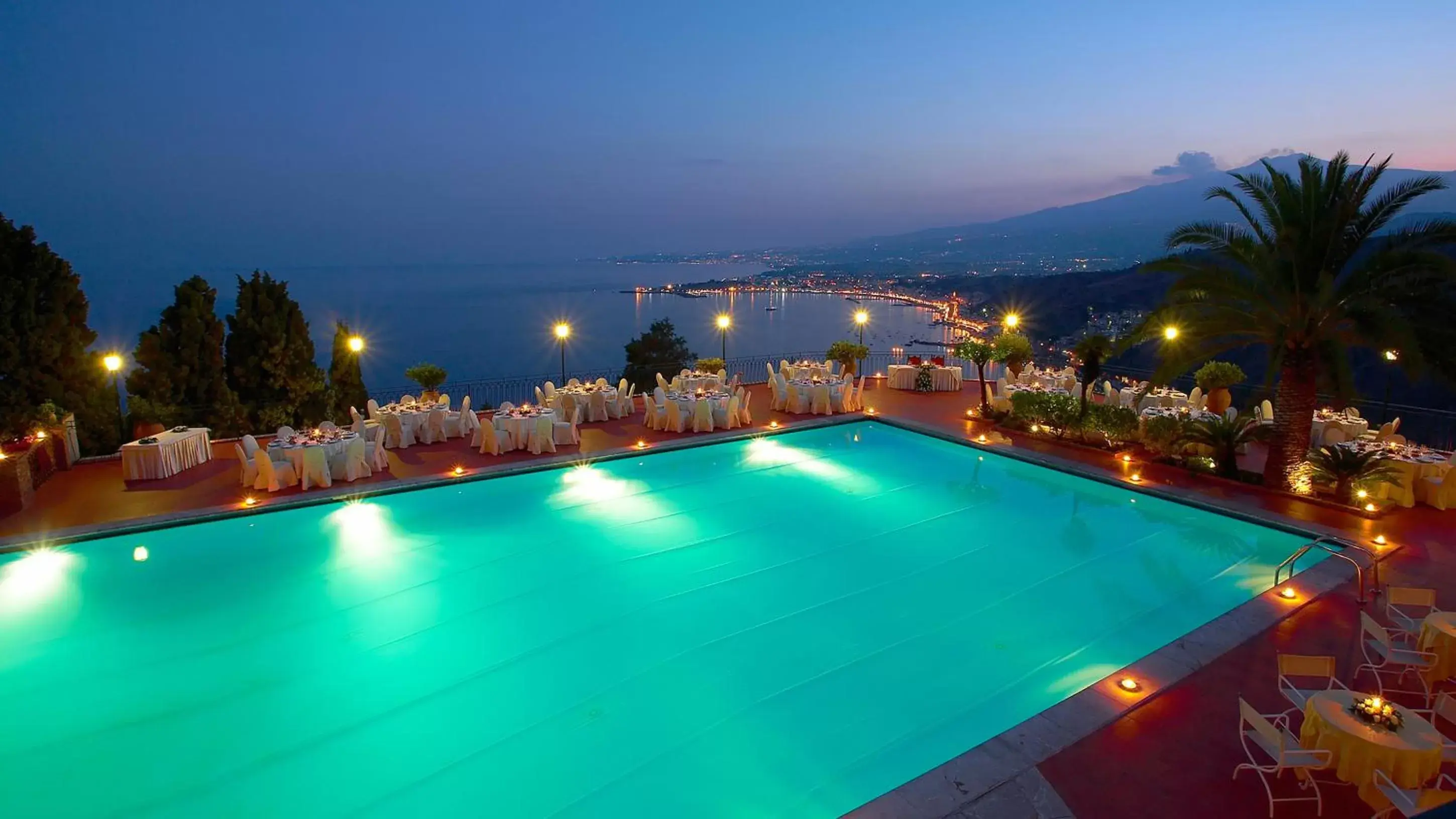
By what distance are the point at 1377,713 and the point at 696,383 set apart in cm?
1231

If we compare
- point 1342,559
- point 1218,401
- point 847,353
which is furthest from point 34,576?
point 1218,401

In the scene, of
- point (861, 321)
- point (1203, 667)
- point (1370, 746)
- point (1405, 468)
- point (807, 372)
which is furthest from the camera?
point (861, 321)

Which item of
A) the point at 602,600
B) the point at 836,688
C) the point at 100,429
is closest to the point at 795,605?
the point at 836,688

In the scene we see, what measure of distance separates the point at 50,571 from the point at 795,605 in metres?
7.95

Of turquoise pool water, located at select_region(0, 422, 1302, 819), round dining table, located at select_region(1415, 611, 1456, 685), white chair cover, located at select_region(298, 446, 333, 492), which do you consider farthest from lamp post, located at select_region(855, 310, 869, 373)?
round dining table, located at select_region(1415, 611, 1456, 685)

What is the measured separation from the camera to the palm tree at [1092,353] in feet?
36.3

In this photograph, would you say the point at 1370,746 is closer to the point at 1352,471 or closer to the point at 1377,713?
the point at 1377,713

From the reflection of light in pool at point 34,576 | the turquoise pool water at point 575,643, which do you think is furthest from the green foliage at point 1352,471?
the reflection of light in pool at point 34,576

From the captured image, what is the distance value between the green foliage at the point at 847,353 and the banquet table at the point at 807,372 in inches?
16.5

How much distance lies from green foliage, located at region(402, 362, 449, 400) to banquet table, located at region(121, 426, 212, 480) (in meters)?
3.48

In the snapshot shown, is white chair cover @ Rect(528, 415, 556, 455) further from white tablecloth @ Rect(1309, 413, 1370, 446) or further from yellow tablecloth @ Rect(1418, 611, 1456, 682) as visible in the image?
white tablecloth @ Rect(1309, 413, 1370, 446)

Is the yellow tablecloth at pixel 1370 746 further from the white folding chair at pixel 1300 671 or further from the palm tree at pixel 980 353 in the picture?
the palm tree at pixel 980 353

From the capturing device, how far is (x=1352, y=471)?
28.8 ft

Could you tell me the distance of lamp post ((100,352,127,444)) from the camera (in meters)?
11.1
